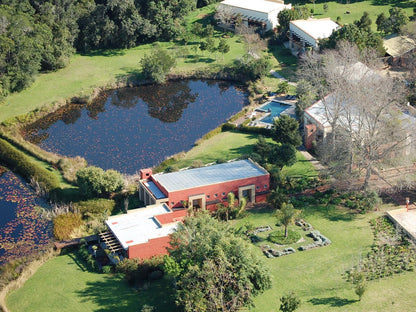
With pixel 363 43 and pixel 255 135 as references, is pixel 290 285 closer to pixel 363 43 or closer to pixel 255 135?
→ pixel 255 135

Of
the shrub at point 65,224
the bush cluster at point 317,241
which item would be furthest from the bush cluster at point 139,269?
the bush cluster at point 317,241

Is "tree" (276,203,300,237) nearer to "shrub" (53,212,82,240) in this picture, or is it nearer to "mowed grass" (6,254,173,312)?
"mowed grass" (6,254,173,312)

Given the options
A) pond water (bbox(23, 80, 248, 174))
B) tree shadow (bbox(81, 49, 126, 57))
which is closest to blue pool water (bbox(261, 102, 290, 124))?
pond water (bbox(23, 80, 248, 174))

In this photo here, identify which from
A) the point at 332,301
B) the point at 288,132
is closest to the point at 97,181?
the point at 288,132

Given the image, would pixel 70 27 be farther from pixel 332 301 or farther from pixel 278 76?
pixel 332 301

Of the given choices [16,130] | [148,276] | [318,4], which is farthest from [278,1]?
[148,276]
